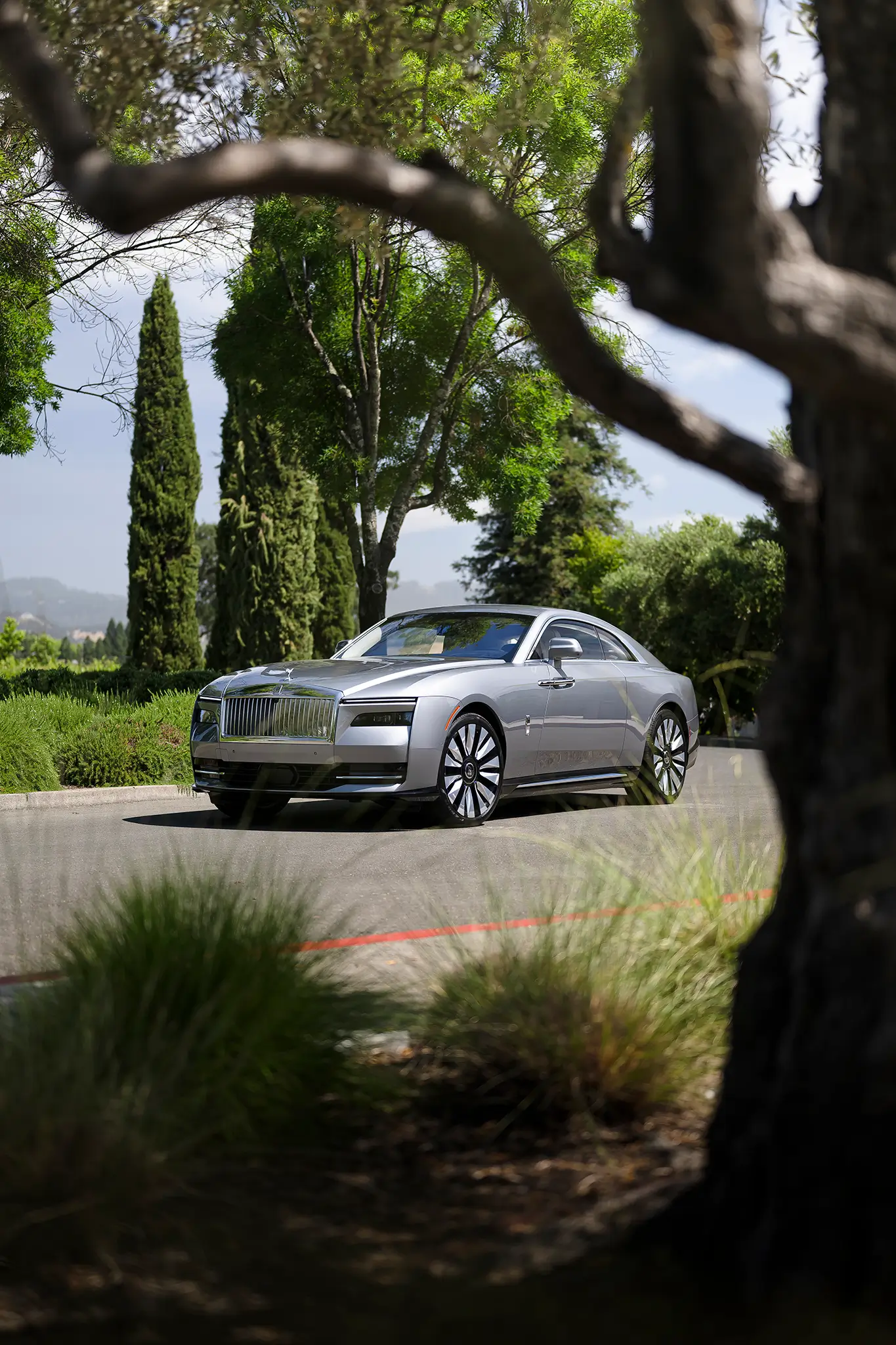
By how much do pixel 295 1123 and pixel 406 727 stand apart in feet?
21.7

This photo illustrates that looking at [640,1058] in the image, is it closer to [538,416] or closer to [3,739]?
[3,739]

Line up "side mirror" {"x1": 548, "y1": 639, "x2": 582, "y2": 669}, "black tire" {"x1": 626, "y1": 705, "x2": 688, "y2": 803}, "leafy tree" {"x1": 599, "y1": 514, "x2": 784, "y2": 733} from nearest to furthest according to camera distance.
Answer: "side mirror" {"x1": 548, "y1": 639, "x2": 582, "y2": 669} → "black tire" {"x1": 626, "y1": 705, "x2": 688, "y2": 803} → "leafy tree" {"x1": 599, "y1": 514, "x2": 784, "y2": 733}

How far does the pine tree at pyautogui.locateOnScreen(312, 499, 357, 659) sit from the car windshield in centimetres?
2557

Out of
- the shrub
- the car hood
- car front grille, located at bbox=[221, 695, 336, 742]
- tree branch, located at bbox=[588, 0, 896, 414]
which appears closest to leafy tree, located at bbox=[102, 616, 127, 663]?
the shrub

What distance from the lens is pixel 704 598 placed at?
95.7 feet

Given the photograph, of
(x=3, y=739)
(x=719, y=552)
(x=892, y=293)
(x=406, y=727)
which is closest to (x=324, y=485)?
(x=719, y=552)

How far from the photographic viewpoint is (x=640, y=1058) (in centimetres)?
349

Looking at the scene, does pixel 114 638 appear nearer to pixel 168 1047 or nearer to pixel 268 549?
pixel 268 549

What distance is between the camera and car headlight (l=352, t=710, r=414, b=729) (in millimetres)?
9961

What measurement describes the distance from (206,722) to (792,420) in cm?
795

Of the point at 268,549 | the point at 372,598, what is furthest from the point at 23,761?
the point at 268,549

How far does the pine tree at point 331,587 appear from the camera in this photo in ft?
124

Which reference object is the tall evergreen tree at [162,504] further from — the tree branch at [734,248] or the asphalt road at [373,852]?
the tree branch at [734,248]

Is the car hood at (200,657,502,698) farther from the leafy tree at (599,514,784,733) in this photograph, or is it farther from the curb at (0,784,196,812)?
the leafy tree at (599,514,784,733)
